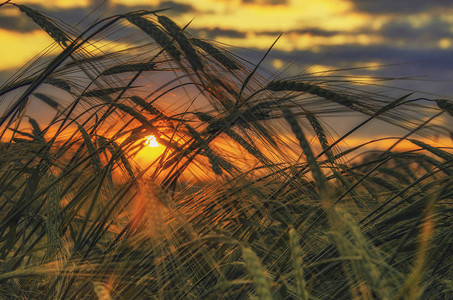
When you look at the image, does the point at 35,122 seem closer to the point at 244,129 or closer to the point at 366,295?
the point at 244,129

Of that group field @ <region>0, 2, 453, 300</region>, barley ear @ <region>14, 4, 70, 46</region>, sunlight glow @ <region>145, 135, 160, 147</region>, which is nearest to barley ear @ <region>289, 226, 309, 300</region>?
field @ <region>0, 2, 453, 300</region>

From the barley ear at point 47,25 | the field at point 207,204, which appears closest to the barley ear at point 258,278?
the field at point 207,204

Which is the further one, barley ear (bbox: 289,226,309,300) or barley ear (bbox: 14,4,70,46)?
barley ear (bbox: 14,4,70,46)

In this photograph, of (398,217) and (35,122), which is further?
(35,122)

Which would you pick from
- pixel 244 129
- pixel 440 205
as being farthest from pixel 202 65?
pixel 440 205

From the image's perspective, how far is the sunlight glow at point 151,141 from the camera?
6.26 ft

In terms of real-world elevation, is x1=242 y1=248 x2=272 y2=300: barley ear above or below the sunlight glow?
below

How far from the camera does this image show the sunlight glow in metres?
1.91

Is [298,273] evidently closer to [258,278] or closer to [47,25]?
[258,278]

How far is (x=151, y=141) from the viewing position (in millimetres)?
1954

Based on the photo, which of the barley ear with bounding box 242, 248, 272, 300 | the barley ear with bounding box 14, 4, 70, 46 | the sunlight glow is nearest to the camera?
the barley ear with bounding box 242, 248, 272, 300

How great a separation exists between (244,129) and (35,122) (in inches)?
71.7

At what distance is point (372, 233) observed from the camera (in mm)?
1503

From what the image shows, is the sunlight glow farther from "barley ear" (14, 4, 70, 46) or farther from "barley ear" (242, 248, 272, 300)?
"barley ear" (242, 248, 272, 300)
